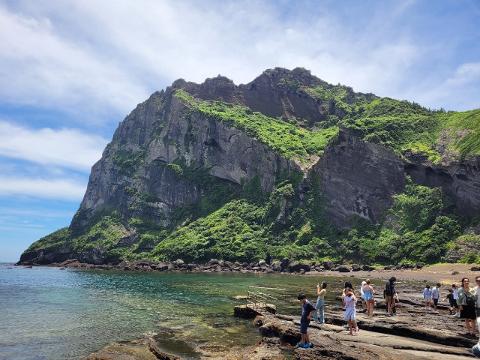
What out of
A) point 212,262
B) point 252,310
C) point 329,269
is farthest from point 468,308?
point 212,262

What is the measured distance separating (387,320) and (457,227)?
86.1 m

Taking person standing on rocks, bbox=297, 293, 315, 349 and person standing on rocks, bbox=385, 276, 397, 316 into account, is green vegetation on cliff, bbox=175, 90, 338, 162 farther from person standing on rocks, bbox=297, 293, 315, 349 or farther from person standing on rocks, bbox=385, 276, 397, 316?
person standing on rocks, bbox=297, 293, 315, 349

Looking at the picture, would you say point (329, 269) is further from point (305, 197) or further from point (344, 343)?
point (344, 343)

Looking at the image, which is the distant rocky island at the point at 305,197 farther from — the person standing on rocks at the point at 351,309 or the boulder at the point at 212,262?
the person standing on rocks at the point at 351,309

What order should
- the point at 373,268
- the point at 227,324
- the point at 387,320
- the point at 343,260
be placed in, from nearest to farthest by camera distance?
1. the point at 387,320
2. the point at 227,324
3. the point at 373,268
4. the point at 343,260

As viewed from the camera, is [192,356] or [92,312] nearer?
[192,356]

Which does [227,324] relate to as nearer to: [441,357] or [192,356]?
[192,356]

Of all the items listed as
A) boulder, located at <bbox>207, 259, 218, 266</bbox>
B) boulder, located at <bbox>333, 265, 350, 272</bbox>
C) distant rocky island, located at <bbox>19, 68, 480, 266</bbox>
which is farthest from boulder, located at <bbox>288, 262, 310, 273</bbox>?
boulder, located at <bbox>207, 259, 218, 266</bbox>

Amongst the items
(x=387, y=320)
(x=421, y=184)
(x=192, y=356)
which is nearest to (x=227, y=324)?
(x=192, y=356)

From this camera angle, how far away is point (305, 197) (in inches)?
5531

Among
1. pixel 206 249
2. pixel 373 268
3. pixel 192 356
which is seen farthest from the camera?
pixel 206 249

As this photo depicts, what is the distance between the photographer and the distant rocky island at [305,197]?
108 metres

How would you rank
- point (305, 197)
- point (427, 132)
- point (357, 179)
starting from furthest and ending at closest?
1. point (305, 197)
2. point (427, 132)
3. point (357, 179)

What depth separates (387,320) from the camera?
87.3ft
